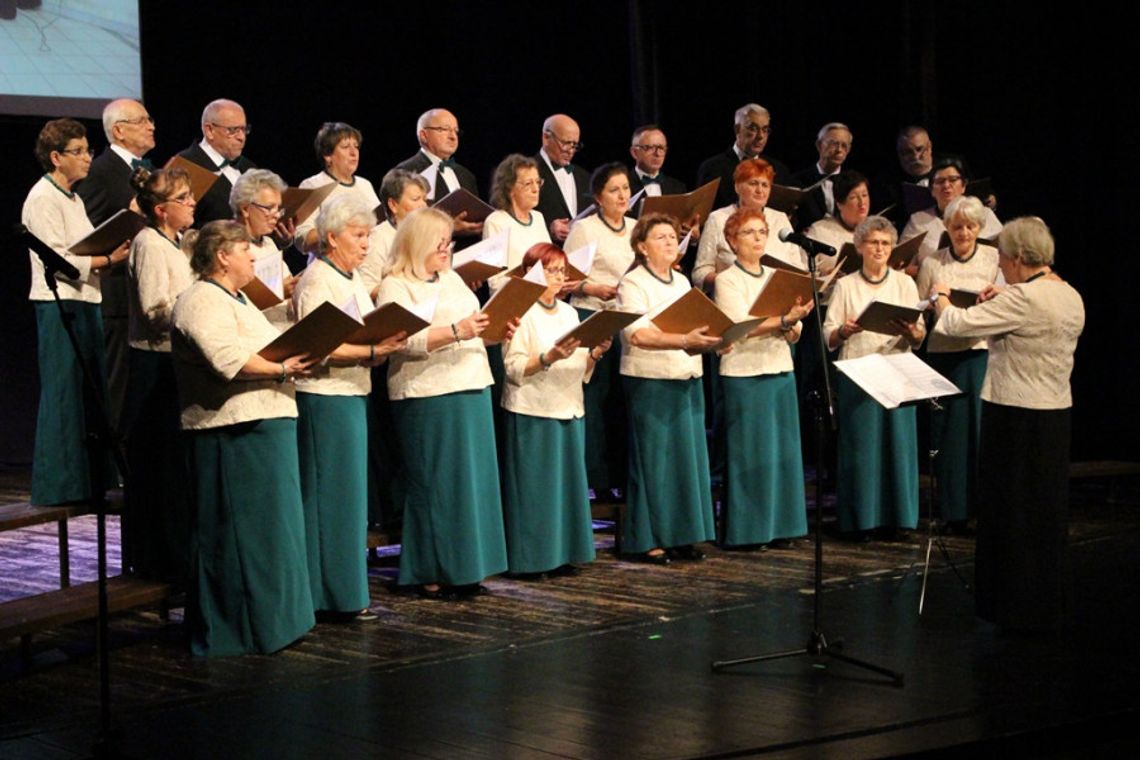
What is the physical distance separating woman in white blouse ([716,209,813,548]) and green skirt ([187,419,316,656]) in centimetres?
245

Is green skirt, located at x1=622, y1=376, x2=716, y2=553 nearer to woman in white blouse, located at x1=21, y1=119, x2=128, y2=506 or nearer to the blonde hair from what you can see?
the blonde hair

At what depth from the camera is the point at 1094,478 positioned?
885 centimetres

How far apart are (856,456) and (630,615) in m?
2.03

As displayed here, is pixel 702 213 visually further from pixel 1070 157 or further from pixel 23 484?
pixel 23 484

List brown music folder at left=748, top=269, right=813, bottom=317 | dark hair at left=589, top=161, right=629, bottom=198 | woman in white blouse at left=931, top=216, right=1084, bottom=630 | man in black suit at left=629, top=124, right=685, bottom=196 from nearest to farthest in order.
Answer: woman in white blouse at left=931, top=216, right=1084, bottom=630 → brown music folder at left=748, top=269, right=813, bottom=317 → dark hair at left=589, top=161, right=629, bottom=198 → man in black suit at left=629, top=124, right=685, bottom=196

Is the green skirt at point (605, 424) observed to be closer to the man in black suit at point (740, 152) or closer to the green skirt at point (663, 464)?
the green skirt at point (663, 464)

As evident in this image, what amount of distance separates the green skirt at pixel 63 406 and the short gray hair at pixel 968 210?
396cm

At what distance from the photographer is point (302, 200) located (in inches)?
257

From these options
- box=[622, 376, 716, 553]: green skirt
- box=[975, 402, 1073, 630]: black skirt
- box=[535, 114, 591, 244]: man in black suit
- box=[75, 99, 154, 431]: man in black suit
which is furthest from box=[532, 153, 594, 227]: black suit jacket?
box=[975, 402, 1073, 630]: black skirt

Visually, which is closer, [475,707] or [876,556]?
[475,707]

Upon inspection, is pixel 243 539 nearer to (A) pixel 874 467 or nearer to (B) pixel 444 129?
(B) pixel 444 129

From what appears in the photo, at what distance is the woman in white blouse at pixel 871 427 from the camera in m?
7.52

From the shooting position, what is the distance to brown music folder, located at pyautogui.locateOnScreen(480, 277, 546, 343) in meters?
6.01

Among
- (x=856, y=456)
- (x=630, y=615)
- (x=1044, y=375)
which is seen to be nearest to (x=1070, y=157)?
(x=856, y=456)
